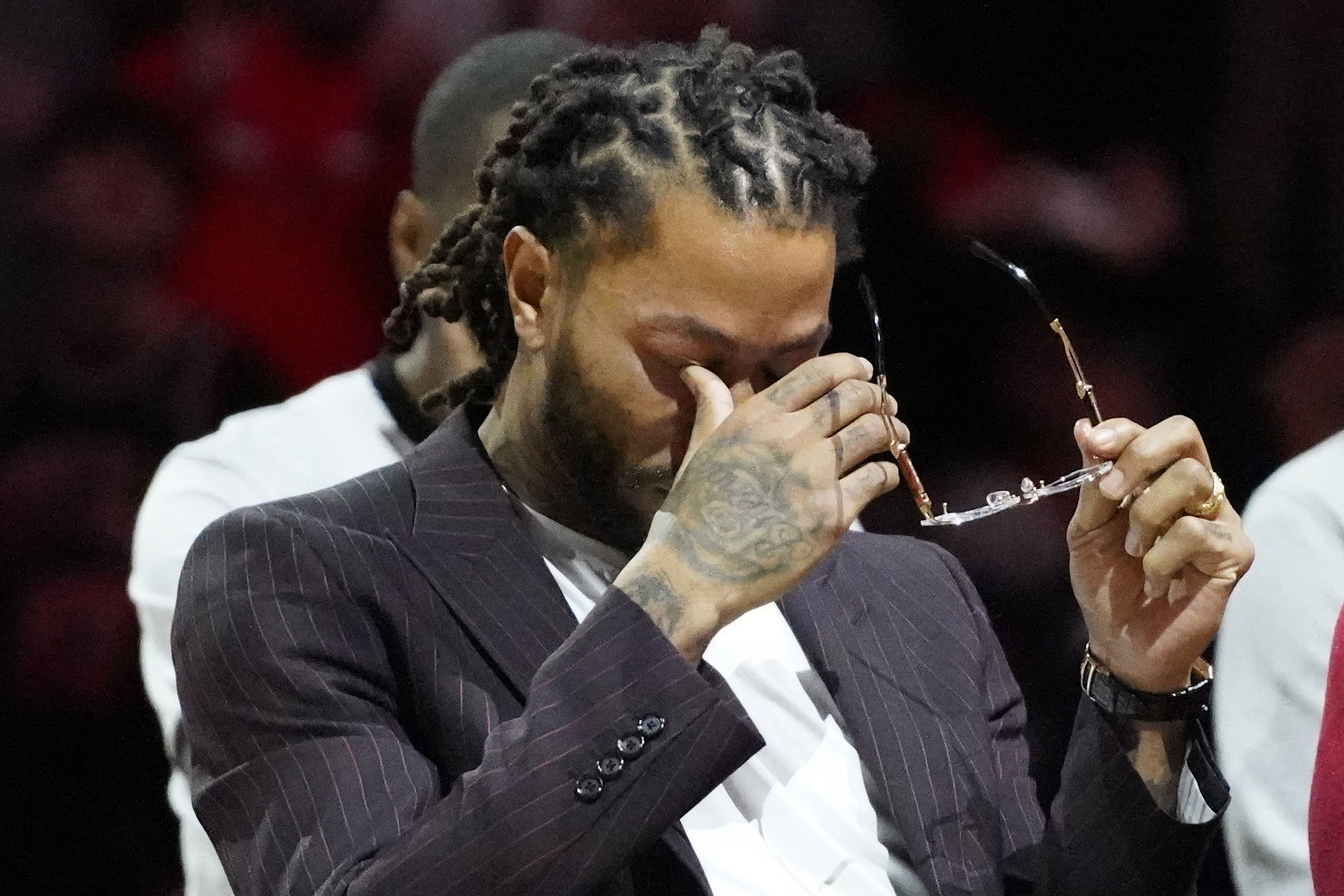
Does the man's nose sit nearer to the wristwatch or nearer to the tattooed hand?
the tattooed hand

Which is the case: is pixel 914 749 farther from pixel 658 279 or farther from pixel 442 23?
pixel 442 23

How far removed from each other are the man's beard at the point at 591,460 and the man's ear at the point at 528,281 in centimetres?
4

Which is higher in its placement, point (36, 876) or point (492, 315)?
point (492, 315)

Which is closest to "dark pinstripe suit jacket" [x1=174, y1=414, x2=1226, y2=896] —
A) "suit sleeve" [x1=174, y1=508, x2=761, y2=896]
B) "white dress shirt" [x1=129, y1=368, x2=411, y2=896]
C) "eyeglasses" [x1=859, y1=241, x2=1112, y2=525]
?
"suit sleeve" [x1=174, y1=508, x2=761, y2=896]

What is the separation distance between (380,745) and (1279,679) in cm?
120

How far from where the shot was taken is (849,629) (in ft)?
5.20

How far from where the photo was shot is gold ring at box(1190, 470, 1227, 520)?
4.60 feet

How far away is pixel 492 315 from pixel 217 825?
58 cm

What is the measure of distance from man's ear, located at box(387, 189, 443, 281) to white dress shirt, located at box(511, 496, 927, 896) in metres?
0.45

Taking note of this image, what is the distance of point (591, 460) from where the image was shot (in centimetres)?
145

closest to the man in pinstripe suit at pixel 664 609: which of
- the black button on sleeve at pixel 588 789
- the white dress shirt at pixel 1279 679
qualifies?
the black button on sleeve at pixel 588 789

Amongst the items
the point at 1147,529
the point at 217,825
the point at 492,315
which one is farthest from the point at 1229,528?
the point at 217,825

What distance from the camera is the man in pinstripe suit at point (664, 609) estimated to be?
3.98ft

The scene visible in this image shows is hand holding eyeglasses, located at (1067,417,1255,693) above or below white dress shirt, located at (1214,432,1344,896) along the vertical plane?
above
